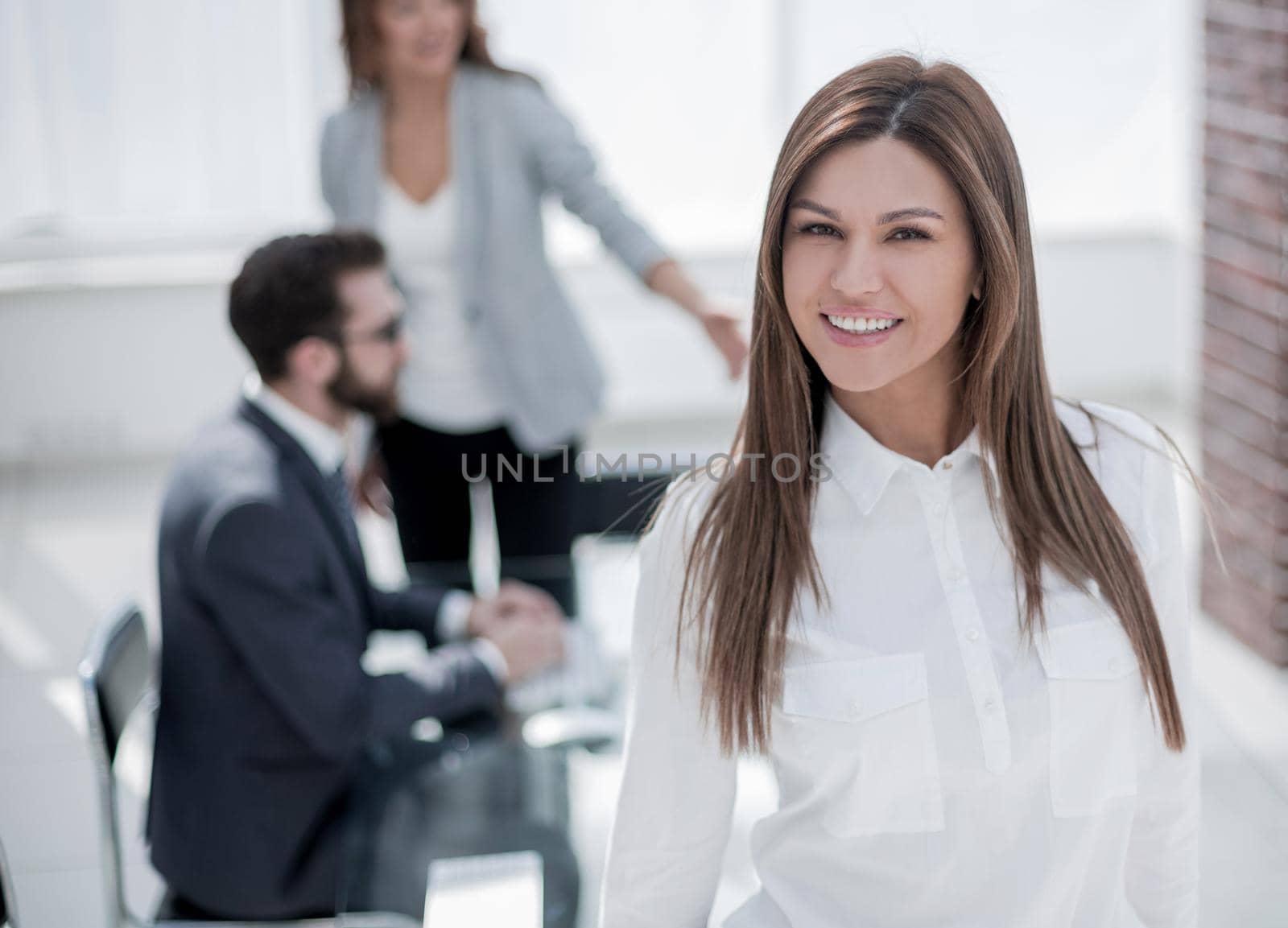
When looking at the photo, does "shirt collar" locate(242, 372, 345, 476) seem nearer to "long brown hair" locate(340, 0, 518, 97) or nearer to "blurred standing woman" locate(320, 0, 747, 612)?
"blurred standing woman" locate(320, 0, 747, 612)

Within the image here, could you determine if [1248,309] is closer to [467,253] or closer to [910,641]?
[467,253]

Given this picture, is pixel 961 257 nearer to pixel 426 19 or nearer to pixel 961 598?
pixel 961 598

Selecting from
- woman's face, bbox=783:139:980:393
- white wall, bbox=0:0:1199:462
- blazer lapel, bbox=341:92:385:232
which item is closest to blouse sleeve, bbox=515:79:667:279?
blazer lapel, bbox=341:92:385:232

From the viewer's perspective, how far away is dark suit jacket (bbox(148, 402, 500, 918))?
185 cm

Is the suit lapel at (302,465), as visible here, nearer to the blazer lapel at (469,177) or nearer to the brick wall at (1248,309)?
the blazer lapel at (469,177)

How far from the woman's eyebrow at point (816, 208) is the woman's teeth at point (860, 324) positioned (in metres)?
0.07

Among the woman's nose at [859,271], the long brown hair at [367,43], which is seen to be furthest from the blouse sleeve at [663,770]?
the long brown hair at [367,43]

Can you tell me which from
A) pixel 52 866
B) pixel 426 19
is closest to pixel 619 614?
pixel 426 19

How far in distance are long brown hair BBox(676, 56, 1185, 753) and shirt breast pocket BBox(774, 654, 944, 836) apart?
3cm

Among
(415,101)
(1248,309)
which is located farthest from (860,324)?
(1248,309)

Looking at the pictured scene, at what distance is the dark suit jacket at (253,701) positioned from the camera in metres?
1.85

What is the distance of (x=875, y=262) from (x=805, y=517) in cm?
23

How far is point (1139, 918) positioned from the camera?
4.32 feet

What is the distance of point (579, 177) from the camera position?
2.54 meters
